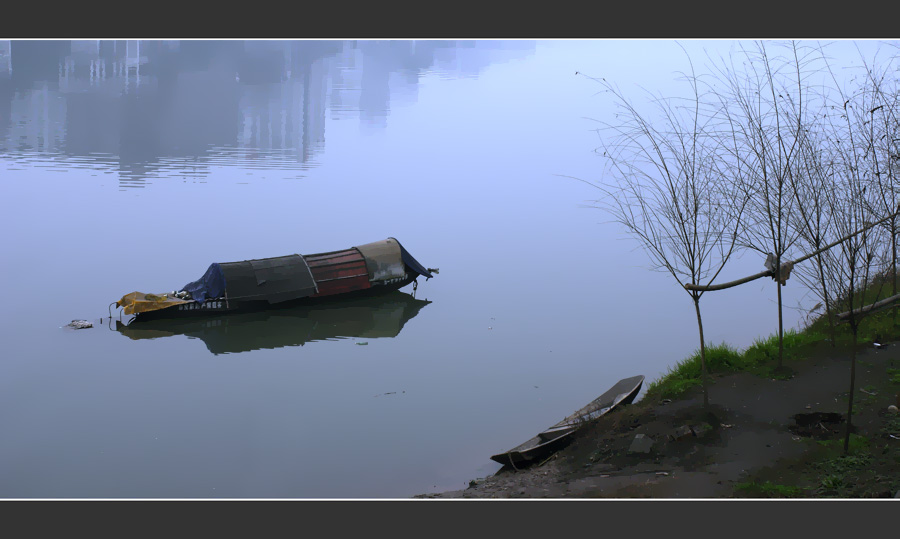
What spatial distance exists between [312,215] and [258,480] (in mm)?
16473

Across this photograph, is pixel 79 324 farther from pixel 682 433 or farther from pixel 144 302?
pixel 682 433

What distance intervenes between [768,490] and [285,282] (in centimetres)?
1337

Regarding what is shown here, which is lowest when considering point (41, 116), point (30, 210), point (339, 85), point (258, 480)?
point (258, 480)

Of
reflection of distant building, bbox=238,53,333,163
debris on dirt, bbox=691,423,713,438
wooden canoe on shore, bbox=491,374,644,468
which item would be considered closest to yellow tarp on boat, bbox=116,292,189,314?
wooden canoe on shore, bbox=491,374,644,468

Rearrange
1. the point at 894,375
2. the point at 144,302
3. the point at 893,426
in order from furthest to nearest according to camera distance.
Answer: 1. the point at 144,302
2. the point at 894,375
3. the point at 893,426

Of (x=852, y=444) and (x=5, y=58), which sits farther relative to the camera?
(x=5, y=58)

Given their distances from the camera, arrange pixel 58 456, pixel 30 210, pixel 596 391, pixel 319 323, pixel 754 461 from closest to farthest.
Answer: pixel 754 461
pixel 58 456
pixel 596 391
pixel 319 323
pixel 30 210

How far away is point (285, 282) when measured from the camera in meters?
19.7

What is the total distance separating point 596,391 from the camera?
14445 millimetres

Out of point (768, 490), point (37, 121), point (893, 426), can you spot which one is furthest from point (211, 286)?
point (37, 121)

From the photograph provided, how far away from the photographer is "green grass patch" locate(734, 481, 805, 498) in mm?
8594

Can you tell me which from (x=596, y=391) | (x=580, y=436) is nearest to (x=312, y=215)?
(x=596, y=391)

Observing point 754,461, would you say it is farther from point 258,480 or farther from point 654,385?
point 258,480

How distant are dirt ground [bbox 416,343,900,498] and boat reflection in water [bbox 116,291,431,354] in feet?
26.0
